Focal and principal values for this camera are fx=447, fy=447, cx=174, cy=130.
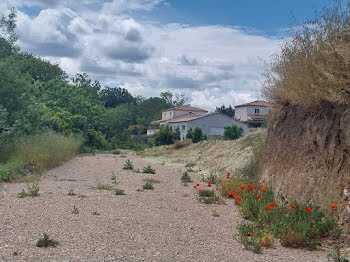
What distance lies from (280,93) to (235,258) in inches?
259

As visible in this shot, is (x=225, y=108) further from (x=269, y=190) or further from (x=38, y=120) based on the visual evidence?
(x=269, y=190)

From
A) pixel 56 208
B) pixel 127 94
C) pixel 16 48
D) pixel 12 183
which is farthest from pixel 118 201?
pixel 127 94

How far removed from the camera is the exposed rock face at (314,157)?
7809 mm

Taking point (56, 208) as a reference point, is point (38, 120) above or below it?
above

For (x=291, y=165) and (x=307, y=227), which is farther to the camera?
(x=291, y=165)

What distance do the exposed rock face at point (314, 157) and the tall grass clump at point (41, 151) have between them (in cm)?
935

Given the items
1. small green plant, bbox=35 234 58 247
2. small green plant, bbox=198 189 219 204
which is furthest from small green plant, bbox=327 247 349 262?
small green plant, bbox=198 189 219 204

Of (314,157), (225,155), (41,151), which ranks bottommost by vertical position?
(225,155)

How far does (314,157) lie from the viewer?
9.09m

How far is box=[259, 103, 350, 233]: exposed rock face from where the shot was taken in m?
7.81

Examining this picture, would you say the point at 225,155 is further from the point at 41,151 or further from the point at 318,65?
the point at 318,65

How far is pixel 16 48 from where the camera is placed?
85.5 ft

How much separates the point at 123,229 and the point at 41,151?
11.9 meters

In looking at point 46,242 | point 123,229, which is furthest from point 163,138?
point 46,242
